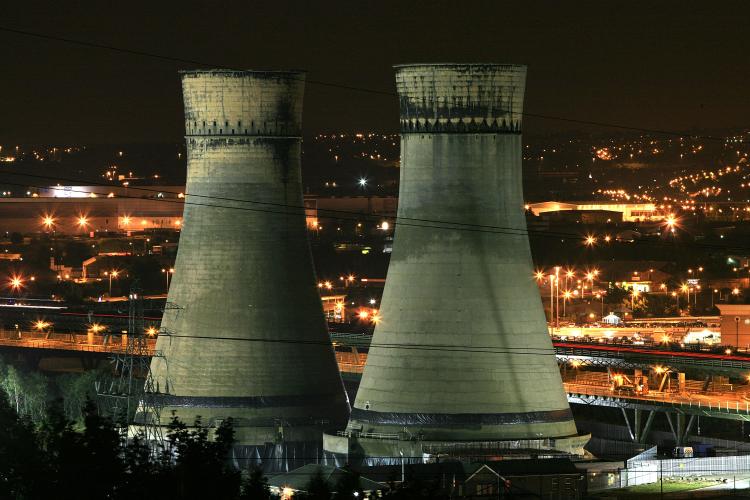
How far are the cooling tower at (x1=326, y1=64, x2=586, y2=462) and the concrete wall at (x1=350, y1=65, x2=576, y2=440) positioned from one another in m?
0.02

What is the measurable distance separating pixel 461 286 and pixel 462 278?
196 mm

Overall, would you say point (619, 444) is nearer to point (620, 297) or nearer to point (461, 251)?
point (461, 251)

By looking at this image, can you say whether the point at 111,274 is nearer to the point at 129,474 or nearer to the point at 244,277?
the point at 244,277

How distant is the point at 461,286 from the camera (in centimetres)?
6000

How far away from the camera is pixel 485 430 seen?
60.7m

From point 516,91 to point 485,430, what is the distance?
8.32 m

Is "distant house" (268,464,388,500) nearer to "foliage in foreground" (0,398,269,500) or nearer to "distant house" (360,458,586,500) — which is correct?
"distant house" (360,458,586,500)

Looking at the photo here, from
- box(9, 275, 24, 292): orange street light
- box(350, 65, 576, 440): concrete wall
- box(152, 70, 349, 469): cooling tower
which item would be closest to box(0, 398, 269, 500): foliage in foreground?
box(350, 65, 576, 440): concrete wall

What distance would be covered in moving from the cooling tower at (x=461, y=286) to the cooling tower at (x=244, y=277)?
646 cm

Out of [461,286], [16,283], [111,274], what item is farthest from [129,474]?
[111,274]

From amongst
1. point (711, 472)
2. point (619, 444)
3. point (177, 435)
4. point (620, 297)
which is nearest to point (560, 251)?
point (620, 297)

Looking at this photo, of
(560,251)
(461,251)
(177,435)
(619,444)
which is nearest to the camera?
(177,435)

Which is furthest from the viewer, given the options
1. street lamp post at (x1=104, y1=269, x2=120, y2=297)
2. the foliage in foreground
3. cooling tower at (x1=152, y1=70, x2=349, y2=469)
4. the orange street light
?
the orange street light

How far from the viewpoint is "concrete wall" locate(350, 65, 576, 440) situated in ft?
197
